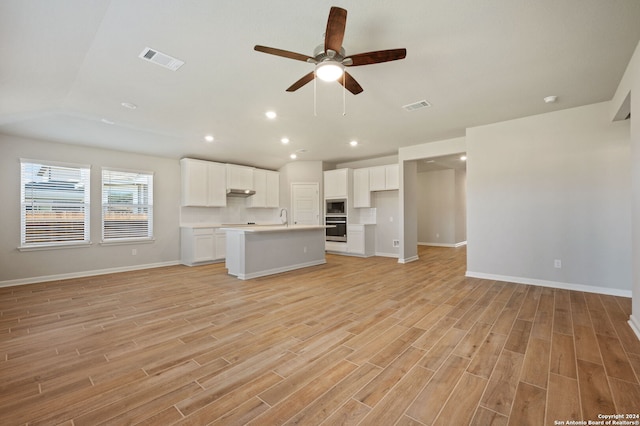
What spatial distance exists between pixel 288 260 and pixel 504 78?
180 inches

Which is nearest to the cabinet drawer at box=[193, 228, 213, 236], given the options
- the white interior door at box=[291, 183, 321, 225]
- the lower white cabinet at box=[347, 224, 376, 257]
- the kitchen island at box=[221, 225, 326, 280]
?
the kitchen island at box=[221, 225, 326, 280]

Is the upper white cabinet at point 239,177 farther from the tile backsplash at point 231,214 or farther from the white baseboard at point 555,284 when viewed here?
the white baseboard at point 555,284

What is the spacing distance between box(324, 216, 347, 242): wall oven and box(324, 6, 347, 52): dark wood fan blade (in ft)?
19.5

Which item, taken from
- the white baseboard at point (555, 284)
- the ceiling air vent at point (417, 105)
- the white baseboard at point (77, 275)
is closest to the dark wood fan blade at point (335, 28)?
the ceiling air vent at point (417, 105)

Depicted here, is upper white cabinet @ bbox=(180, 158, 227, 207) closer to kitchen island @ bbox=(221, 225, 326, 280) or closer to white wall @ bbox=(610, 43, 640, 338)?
kitchen island @ bbox=(221, 225, 326, 280)

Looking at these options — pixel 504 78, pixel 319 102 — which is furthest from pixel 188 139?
pixel 504 78

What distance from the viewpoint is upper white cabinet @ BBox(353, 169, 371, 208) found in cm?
768

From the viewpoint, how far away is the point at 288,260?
5.79 m

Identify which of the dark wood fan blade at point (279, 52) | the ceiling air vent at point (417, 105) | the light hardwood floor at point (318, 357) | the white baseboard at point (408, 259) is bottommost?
the light hardwood floor at point (318, 357)

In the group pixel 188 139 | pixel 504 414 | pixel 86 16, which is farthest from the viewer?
pixel 188 139

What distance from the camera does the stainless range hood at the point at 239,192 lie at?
7.32m

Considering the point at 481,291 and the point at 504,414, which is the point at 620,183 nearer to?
the point at 481,291

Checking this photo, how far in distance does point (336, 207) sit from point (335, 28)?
6.24 metres

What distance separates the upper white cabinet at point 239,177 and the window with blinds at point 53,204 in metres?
2.89
